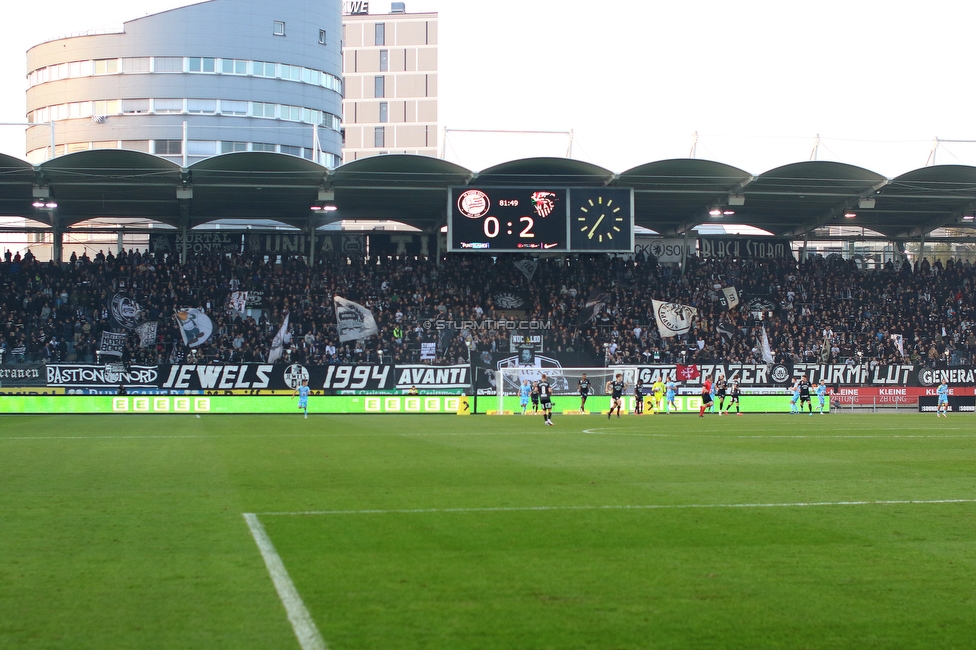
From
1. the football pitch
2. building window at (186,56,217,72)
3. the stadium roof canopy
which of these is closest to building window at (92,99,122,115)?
building window at (186,56,217,72)

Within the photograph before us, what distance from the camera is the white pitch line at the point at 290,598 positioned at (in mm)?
6289

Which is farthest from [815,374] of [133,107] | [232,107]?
[133,107]

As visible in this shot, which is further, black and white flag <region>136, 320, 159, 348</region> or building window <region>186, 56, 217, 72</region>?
building window <region>186, 56, 217, 72</region>

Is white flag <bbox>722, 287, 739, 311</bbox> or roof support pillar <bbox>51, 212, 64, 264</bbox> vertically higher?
roof support pillar <bbox>51, 212, 64, 264</bbox>

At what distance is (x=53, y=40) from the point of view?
274ft

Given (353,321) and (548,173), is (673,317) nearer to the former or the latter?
(548,173)

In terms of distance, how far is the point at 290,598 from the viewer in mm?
7348

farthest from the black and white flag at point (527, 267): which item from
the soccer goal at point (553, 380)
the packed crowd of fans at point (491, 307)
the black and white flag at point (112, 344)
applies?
the black and white flag at point (112, 344)

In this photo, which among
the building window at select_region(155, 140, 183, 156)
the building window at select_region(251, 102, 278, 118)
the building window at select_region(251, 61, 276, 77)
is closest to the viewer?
the building window at select_region(155, 140, 183, 156)

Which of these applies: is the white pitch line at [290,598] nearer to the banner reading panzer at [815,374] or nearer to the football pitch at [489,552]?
the football pitch at [489,552]

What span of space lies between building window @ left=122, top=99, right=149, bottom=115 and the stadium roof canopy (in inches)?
1137

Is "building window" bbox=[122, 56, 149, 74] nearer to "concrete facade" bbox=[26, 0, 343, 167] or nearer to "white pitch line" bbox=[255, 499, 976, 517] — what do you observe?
"concrete facade" bbox=[26, 0, 343, 167]

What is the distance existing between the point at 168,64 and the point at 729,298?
53.5m

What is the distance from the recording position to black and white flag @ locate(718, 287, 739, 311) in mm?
53438
